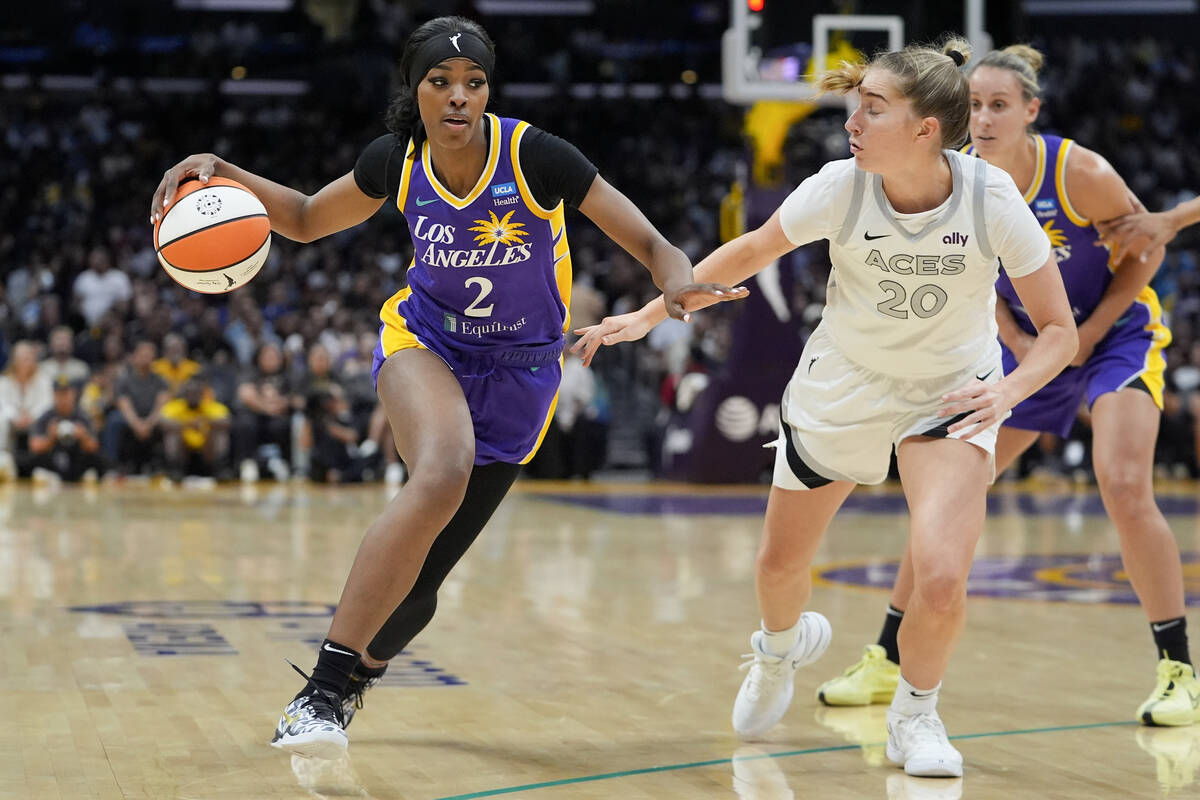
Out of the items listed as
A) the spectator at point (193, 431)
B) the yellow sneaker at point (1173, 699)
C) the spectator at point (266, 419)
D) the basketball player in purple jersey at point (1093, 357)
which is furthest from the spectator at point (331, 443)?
the yellow sneaker at point (1173, 699)

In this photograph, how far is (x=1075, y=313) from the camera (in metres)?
5.19

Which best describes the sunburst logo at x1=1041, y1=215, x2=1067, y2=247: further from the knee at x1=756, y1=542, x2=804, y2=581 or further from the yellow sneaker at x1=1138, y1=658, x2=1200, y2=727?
the knee at x1=756, y1=542, x2=804, y2=581

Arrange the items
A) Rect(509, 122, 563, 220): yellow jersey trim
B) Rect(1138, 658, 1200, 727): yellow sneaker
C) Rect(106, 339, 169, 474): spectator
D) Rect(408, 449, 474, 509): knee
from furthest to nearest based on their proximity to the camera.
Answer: Rect(106, 339, 169, 474): spectator → Rect(1138, 658, 1200, 727): yellow sneaker → Rect(509, 122, 563, 220): yellow jersey trim → Rect(408, 449, 474, 509): knee

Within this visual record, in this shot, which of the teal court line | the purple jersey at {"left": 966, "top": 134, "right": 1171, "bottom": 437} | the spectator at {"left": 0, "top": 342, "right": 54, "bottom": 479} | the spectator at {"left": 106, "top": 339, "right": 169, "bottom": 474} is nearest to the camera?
the teal court line

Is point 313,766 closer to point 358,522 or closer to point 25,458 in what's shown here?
point 358,522

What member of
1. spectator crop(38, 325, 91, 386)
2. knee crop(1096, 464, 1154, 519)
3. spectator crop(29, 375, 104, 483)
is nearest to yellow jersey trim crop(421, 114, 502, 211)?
knee crop(1096, 464, 1154, 519)

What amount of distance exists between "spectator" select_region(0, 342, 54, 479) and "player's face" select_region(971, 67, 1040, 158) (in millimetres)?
11324

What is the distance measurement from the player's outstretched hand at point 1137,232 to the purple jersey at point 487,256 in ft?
6.17

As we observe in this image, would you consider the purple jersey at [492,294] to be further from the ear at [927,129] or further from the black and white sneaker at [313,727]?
the ear at [927,129]

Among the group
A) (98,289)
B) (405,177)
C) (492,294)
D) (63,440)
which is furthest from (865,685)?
(98,289)

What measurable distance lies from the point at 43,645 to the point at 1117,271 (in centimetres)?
406

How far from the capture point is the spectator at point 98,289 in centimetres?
1777

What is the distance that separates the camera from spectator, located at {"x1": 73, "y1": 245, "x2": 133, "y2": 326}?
1777cm

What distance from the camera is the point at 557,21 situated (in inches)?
1027
